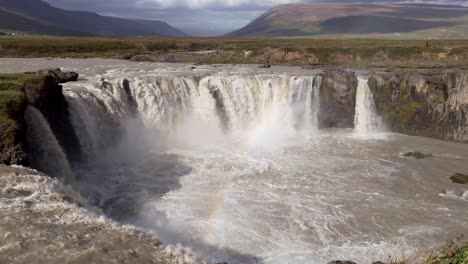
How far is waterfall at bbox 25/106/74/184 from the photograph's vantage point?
60.2 ft

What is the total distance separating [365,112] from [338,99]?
8.25 feet

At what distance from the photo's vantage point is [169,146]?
3017 centimetres

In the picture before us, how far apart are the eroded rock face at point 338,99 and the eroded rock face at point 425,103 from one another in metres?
1.82

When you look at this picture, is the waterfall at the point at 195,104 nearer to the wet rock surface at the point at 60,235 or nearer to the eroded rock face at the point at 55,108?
the eroded rock face at the point at 55,108

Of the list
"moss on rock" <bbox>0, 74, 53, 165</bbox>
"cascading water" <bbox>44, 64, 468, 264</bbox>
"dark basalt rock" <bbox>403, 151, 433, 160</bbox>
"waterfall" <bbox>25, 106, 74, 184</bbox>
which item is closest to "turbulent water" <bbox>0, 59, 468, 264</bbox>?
"cascading water" <bbox>44, 64, 468, 264</bbox>

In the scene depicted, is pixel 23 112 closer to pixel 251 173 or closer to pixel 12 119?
pixel 12 119

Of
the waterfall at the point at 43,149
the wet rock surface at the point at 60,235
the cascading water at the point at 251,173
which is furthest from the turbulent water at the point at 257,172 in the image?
the wet rock surface at the point at 60,235

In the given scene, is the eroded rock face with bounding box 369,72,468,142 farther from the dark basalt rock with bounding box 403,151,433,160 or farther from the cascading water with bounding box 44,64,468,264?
Result: the dark basalt rock with bounding box 403,151,433,160

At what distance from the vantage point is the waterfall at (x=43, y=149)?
18344mm

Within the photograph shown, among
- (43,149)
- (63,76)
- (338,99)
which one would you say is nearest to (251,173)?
(43,149)

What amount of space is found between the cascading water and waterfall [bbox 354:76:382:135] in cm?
9

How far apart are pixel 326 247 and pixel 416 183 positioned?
1008 centimetres

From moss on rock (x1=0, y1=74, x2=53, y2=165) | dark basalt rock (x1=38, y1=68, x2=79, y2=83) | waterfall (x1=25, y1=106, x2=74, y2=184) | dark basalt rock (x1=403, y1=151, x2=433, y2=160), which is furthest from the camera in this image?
dark basalt rock (x1=38, y1=68, x2=79, y2=83)

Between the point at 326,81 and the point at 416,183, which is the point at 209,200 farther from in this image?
the point at 326,81
